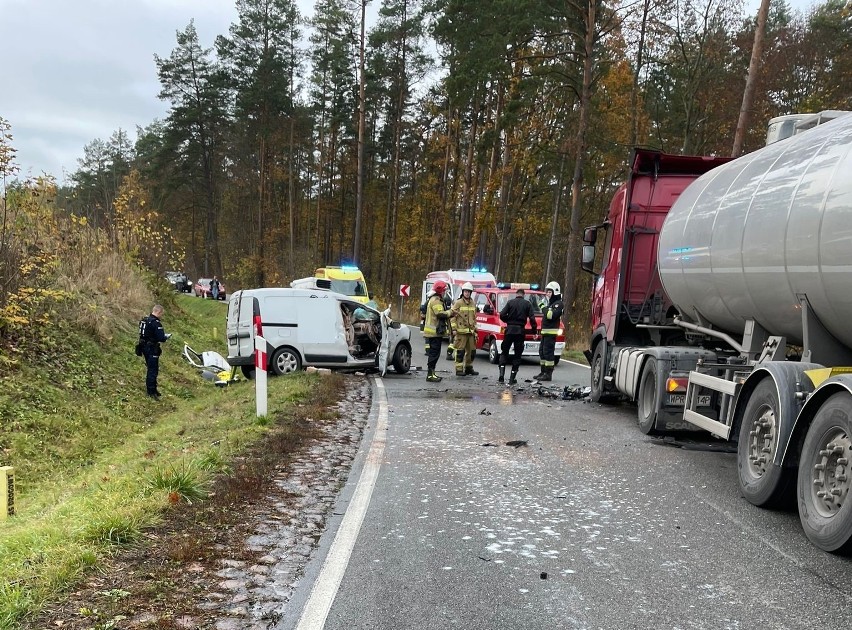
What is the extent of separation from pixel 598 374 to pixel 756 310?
14.7 feet

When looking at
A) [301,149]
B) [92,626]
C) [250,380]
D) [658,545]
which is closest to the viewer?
[92,626]

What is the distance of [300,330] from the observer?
12.7m

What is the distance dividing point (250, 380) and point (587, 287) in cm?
2927

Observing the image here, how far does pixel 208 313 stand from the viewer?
33.4 meters

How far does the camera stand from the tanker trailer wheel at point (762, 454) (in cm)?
489

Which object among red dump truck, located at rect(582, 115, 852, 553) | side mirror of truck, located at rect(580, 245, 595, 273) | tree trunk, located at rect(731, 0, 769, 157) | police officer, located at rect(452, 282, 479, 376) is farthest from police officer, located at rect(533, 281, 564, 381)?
tree trunk, located at rect(731, 0, 769, 157)

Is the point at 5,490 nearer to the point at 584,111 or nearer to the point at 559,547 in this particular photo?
the point at 559,547

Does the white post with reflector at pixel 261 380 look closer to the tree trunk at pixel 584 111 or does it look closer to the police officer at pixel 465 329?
the police officer at pixel 465 329

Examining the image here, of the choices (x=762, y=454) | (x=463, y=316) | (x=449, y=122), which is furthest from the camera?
(x=449, y=122)

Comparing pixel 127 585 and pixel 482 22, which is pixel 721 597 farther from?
pixel 482 22

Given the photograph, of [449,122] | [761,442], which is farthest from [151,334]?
[449,122]

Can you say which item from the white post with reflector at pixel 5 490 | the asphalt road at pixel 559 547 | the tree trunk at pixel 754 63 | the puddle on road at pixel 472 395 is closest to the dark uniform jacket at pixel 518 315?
the puddle on road at pixel 472 395

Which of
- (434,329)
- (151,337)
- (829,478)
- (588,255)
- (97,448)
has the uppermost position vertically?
(588,255)

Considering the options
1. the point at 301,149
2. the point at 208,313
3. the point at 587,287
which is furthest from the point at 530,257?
the point at 208,313
